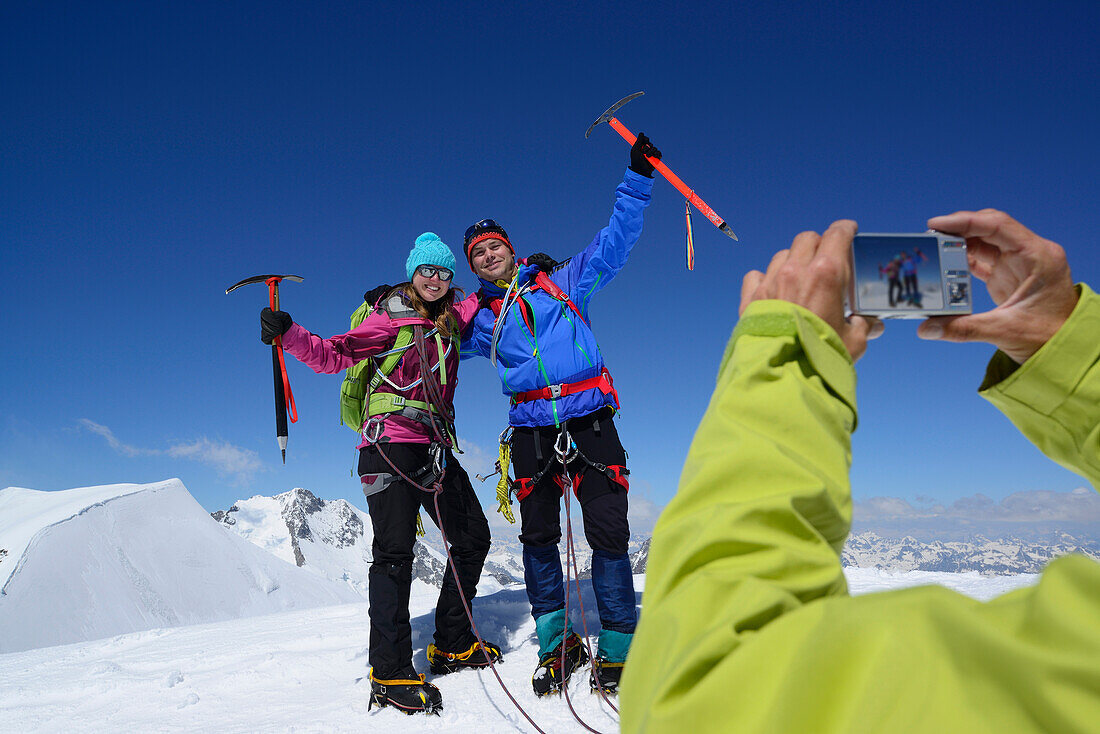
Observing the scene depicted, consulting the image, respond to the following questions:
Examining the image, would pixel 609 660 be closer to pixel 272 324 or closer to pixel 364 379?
pixel 364 379

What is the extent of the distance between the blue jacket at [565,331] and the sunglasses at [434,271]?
0.68 m

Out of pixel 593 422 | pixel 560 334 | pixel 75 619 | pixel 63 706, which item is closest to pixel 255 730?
pixel 63 706

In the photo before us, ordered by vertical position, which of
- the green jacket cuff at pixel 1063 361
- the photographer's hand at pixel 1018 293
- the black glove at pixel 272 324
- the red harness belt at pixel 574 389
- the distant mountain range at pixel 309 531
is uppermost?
the black glove at pixel 272 324

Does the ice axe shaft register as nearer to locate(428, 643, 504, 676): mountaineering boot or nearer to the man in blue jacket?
the man in blue jacket

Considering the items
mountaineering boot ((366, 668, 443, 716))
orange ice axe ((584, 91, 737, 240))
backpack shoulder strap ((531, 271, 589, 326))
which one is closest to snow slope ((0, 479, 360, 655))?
mountaineering boot ((366, 668, 443, 716))

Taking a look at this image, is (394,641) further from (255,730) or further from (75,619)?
(75,619)

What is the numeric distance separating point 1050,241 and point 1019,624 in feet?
3.34

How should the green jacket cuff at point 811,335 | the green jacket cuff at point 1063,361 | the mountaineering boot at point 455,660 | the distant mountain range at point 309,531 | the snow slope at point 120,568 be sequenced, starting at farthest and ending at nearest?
1. the distant mountain range at point 309,531
2. the snow slope at point 120,568
3. the mountaineering boot at point 455,660
4. the green jacket cuff at point 1063,361
5. the green jacket cuff at point 811,335

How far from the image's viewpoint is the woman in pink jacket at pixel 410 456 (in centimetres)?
418

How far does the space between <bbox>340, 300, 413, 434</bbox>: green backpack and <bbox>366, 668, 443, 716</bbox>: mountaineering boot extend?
73.8 inches

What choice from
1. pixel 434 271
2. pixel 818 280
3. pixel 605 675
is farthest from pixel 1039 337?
pixel 434 271

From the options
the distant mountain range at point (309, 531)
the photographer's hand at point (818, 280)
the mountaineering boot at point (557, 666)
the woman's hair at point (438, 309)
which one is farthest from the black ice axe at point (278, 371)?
the distant mountain range at point (309, 531)

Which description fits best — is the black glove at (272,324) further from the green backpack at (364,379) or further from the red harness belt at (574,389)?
the red harness belt at (574,389)

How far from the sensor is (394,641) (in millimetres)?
4109
